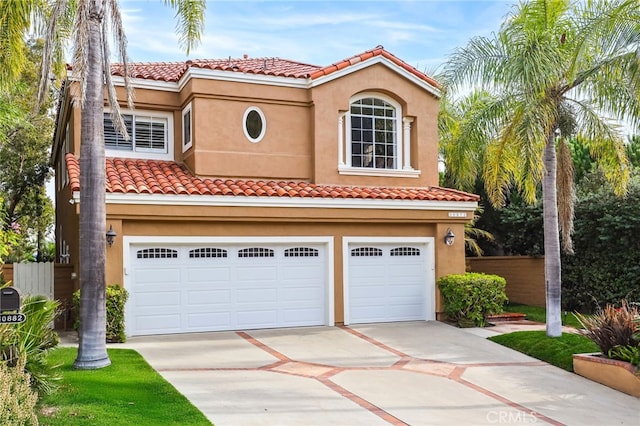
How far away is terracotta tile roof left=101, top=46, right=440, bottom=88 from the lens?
17094mm

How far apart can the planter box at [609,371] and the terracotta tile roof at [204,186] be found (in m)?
6.29

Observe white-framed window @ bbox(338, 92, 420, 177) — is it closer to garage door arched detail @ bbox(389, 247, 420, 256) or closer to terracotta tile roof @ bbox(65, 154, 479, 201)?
terracotta tile roof @ bbox(65, 154, 479, 201)

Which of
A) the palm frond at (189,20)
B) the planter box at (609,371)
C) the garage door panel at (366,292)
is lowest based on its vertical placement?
the planter box at (609,371)

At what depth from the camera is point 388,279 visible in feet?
56.6

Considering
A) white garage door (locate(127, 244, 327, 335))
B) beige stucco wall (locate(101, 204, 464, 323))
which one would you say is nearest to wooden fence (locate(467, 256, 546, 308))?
beige stucco wall (locate(101, 204, 464, 323))

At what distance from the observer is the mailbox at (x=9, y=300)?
718 centimetres

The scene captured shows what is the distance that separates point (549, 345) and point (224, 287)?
747 cm

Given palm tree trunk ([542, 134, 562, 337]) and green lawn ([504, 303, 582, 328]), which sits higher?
palm tree trunk ([542, 134, 562, 337])

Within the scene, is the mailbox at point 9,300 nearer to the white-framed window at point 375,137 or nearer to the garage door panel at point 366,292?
the garage door panel at point 366,292

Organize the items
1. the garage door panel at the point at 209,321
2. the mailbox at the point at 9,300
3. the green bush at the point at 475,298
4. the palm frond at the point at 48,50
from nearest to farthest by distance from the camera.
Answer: the mailbox at the point at 9,300
the palm frond at the point at 48,50
the garage door panel at the point at 209,321
the green bush at the point at 475,298

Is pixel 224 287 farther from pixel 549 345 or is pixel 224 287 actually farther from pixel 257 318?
pixel 549 345

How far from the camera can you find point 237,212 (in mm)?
15344

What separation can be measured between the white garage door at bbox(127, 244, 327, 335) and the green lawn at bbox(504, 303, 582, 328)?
642 centimetres

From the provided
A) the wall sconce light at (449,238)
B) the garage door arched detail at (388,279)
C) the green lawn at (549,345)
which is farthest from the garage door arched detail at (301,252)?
the green lawn at (549,345)
